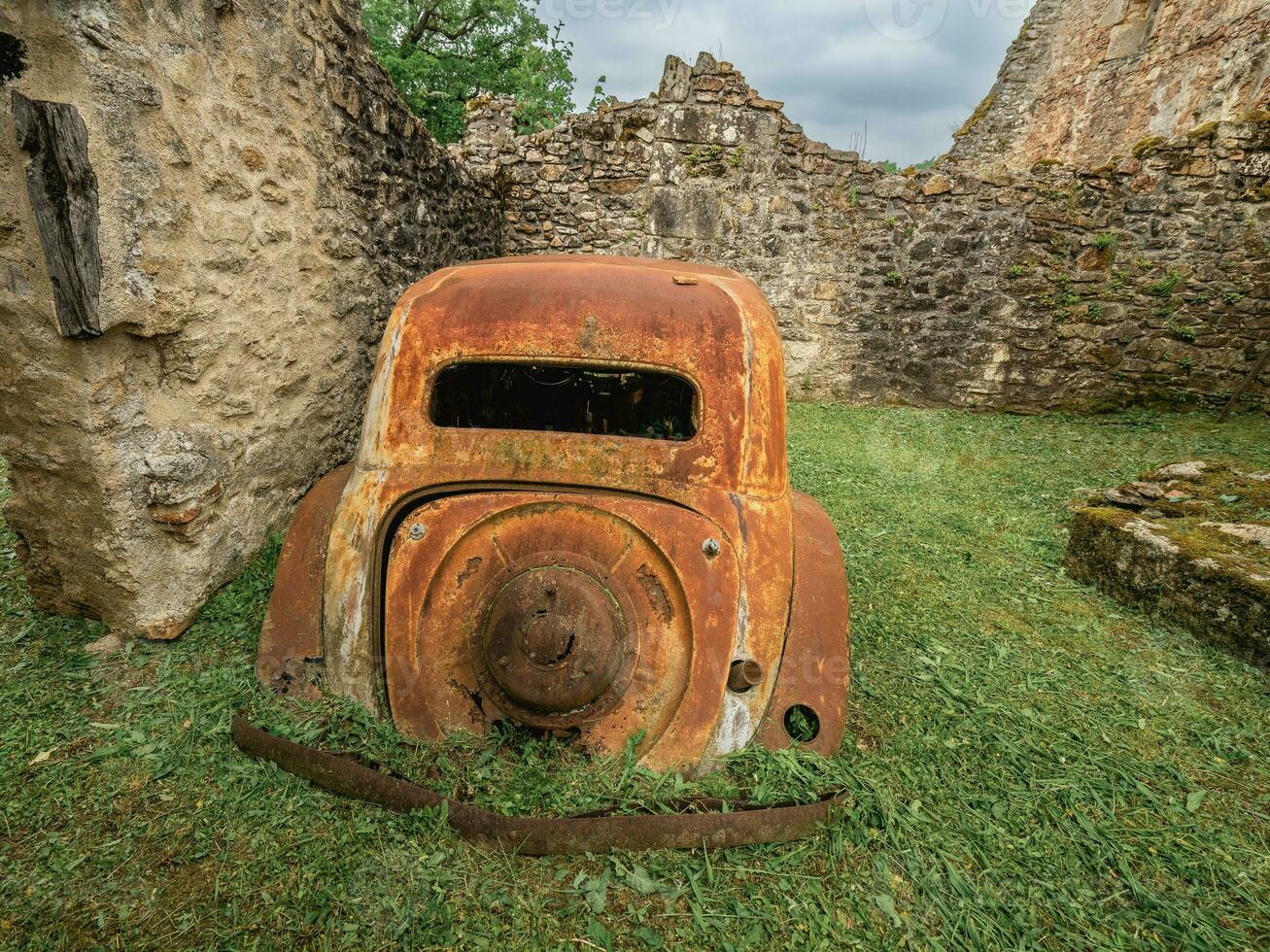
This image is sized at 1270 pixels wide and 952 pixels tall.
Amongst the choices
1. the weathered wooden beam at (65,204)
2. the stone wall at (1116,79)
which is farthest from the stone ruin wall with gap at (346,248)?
the stone wall at (1116,79)

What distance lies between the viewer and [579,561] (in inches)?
60.9

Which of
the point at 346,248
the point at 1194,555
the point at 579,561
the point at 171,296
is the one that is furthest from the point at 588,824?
the point at 346,248

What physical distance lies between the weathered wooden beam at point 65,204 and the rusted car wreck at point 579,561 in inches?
35.5

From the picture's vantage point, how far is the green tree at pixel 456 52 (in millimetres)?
12398

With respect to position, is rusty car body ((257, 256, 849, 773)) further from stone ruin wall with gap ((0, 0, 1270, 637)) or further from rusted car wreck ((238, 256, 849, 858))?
stone ruin wall with gap ((0, 0, 1270, 637))

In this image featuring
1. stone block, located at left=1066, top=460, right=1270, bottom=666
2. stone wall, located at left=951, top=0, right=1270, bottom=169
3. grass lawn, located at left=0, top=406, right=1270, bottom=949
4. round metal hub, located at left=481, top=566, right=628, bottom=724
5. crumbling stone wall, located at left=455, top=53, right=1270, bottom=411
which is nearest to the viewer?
grass lawn, located at left=0, top=406, right=1270, bottom=949

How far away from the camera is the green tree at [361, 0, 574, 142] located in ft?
40.7

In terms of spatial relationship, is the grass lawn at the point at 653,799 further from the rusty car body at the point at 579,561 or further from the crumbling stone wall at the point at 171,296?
the crumbling stone wall at the point at 171,296

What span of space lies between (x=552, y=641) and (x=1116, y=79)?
1159 cm

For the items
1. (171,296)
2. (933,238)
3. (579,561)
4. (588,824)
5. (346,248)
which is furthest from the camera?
(933,238)

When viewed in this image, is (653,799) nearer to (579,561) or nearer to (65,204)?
(579,561)

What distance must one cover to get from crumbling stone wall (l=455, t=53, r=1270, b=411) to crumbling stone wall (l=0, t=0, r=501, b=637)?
367 centimetres

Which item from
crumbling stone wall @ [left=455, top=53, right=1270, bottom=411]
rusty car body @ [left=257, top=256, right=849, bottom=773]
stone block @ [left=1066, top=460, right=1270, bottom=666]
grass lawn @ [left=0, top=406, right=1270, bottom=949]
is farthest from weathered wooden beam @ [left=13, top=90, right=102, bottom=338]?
crumbling stone wall @ [left=455, top=53, right=1270, bottom=411]

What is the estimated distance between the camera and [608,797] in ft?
4.91
